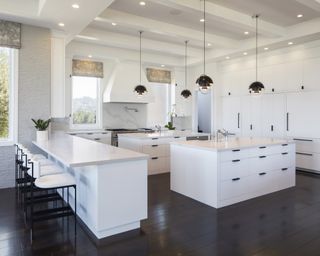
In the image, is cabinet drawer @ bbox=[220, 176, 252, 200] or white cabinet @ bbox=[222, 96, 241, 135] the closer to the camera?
cabinet drawer @ bbox=[220, 176, 252, 200]

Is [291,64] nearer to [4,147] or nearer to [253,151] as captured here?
[253,151]

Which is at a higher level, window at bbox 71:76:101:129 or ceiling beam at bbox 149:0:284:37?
ceiling beam at bbox 149:0:284:37

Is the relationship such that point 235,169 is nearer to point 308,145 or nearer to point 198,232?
point 198,232

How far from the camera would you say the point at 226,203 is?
386cm

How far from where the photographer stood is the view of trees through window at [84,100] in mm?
7328

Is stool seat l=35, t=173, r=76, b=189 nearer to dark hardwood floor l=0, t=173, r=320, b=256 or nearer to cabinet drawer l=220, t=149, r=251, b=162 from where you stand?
dark hardwood floor l=0, t=173, r=320, b=256

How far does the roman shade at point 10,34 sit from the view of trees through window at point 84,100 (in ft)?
8.69

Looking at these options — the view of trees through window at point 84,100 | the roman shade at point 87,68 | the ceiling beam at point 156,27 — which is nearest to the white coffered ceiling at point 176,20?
the ceiling beam at point 156,27

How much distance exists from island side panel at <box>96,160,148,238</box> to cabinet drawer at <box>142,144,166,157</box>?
8.86ft

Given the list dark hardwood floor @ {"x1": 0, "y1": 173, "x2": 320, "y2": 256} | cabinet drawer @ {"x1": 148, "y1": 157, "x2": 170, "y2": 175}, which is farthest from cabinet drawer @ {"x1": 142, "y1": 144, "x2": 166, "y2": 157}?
dark hardwood floor @ {"x1": 0, "y1": 173, "x2": 320, "y2": 256}

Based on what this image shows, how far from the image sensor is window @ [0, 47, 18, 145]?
15.3ft

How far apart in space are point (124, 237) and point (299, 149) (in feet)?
16.7

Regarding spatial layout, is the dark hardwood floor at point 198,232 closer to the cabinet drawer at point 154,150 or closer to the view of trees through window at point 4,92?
the view of trees through window at point 4,92

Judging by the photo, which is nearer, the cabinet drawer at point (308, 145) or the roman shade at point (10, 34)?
the roman shade at point (10, 34)
